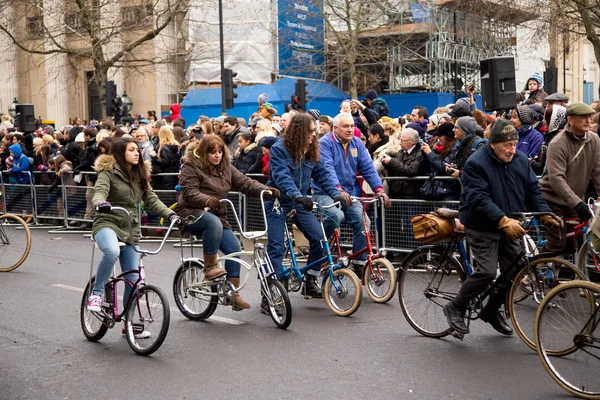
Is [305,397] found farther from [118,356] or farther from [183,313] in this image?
[183,313]

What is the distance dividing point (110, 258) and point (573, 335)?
381cm

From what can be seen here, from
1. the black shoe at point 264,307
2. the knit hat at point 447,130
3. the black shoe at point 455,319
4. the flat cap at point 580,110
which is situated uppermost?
the flat cap at point 580,110

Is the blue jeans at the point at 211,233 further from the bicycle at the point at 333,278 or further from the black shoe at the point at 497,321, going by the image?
the black shoe at the point at 497,321

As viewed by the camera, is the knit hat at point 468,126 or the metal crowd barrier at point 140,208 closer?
the knit hat at point 468,126

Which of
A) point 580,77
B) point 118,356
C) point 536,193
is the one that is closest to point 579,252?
point 536,193

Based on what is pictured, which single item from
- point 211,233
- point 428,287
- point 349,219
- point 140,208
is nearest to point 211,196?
point 211,233

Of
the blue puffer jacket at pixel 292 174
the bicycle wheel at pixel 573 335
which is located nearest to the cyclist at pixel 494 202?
the bicycle wheel at pixel 573 335

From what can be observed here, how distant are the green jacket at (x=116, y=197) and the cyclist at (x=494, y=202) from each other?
8.47 ft

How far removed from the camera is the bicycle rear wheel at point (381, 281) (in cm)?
941

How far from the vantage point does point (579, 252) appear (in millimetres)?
8797

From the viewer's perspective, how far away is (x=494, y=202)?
7.23m

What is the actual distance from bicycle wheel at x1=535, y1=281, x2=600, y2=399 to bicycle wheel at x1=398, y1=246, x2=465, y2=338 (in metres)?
1.45

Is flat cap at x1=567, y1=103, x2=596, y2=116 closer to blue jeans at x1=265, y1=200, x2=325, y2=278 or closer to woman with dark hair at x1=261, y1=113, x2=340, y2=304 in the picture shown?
woman with dark hair at x1=261, y1=113, x2=340, y2=304

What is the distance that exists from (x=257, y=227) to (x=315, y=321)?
5.32 meters
